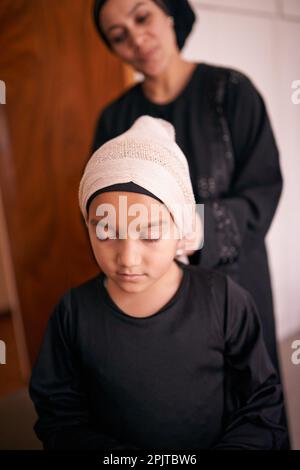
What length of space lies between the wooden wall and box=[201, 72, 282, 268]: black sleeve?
0.23m

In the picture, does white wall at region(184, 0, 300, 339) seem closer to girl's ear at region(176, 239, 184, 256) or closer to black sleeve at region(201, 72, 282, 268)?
black sleeve at region(201, 72, 282, 268)

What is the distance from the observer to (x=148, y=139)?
0.40 meters

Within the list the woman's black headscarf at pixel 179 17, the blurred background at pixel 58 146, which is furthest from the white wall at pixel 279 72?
the woman's black headscarf at pixel 179 17

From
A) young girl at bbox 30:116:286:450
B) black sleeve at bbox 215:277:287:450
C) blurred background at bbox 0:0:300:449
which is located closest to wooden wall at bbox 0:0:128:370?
blurred background at bbox 0:0:300:449

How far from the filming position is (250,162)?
1.79 ft

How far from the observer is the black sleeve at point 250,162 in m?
0.54

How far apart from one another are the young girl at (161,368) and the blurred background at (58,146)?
0.08 metres

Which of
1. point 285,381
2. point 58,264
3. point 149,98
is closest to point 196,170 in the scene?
point 149,98

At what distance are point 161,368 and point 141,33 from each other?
455 mm

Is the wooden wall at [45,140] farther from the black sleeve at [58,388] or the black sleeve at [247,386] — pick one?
the black sleeve at [247,386]

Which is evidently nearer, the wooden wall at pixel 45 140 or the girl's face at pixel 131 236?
the girl's face at pixel 131 236

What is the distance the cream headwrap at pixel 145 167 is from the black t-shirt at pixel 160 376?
14cm

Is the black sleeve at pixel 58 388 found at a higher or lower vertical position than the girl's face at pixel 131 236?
lower

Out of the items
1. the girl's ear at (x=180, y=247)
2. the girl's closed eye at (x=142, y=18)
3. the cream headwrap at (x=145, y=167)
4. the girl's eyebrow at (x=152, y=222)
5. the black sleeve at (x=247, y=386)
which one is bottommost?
the black sleeve at (x=247, y=386)
